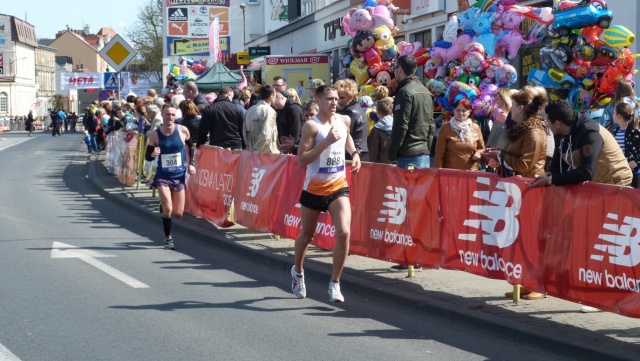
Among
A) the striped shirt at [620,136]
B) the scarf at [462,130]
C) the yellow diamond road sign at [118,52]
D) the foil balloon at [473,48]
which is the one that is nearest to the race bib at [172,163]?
the scarf at [462,130]

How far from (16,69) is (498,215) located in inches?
5401

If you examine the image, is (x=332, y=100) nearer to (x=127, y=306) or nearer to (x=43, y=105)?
(x=127, y=306)

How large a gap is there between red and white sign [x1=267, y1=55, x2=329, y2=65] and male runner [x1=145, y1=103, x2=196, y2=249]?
55.7ft

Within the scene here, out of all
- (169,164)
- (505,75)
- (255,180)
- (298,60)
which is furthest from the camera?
(298,60)

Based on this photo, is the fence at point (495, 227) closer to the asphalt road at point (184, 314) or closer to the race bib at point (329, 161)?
the asphalt road at point (184, 314)

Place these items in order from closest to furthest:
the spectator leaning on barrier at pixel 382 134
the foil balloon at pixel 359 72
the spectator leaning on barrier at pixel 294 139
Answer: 1. the spectator leaning on barrier at pixel 382 134
2. the spectator leaning on barrier at pixel 294 139
3. the foil balloon at pixel 359 72

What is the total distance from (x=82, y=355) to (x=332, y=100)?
3226 millimetres

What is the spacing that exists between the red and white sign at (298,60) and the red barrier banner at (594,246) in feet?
73.4

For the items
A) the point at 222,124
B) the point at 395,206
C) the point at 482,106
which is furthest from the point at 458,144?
the point at 222,124

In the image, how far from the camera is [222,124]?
1487 centimetres

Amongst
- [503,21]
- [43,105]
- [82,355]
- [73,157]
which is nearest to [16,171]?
[73,157]

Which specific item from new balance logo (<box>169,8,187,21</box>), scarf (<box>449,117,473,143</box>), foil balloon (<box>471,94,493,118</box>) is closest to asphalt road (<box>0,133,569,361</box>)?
scarf (<box>449,117,473,143</box>)

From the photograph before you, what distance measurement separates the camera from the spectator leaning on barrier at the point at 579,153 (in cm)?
748

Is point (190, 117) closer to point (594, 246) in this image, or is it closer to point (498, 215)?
point (498, 215)
